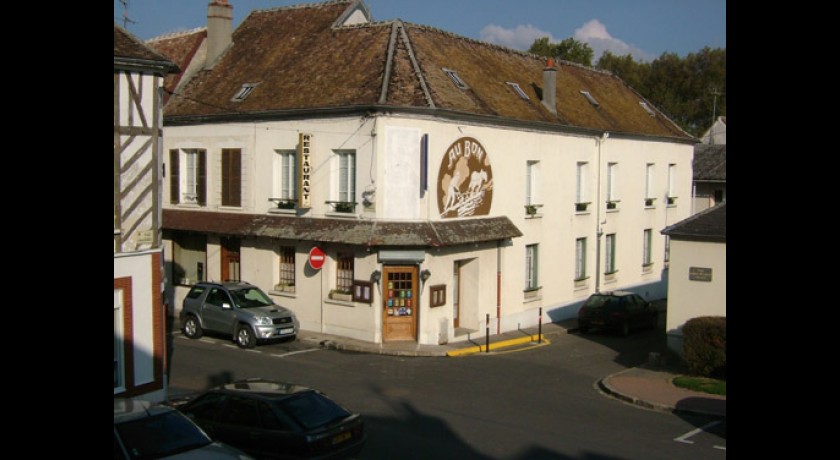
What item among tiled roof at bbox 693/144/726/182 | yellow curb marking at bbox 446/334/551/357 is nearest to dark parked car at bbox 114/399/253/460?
yellow curb marking at bbox 446/334/551/357

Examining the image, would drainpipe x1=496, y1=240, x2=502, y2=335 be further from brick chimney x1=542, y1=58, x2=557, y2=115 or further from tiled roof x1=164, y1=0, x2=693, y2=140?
brick chimney x1=542, y1=58, x2=557, y2=115

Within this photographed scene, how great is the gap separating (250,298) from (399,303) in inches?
169

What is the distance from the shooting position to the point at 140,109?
48.1 feet

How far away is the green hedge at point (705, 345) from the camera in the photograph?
59.2ft

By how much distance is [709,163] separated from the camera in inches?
1706

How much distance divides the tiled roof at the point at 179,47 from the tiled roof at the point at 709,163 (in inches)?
1028

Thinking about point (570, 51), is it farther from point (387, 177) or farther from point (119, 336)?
point (119, 336)

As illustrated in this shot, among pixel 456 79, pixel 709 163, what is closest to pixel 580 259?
pixel 456 79

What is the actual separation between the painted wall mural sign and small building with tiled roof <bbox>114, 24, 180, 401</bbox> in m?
10.1

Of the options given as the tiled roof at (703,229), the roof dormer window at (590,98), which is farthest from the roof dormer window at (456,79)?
the roof dormer window at (590,98)
